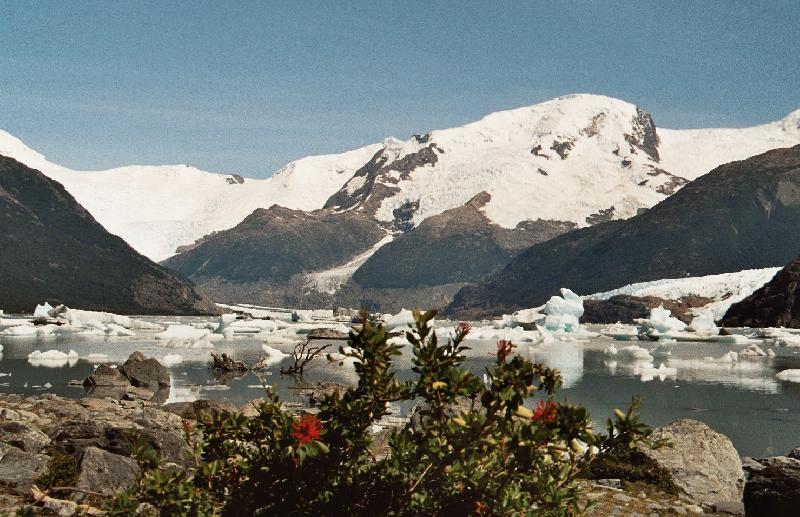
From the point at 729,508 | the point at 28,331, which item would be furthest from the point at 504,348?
the point at 28,331

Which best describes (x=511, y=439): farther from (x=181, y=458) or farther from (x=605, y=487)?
(x=181, y=458)

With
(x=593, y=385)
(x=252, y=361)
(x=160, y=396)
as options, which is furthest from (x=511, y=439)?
(x=252, y=361)

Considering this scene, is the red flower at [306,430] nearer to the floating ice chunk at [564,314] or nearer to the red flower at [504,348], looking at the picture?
the red flower at [504,348]

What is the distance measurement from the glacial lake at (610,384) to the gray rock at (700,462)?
9.56 metres

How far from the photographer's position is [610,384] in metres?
59.9

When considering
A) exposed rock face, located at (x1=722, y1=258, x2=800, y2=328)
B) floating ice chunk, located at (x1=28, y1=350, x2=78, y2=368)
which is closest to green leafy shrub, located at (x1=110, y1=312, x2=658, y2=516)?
floating ice chunk, located at (x1=28, y1=350, x2=78, y2=368)

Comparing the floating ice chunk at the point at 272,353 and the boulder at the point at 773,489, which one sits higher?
the boulder at the point at 773,489

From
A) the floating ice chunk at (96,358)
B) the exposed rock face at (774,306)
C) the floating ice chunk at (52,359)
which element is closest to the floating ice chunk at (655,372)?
the floating ice chunk at (96,358)

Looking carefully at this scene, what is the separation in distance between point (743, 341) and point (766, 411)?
83.1 meters

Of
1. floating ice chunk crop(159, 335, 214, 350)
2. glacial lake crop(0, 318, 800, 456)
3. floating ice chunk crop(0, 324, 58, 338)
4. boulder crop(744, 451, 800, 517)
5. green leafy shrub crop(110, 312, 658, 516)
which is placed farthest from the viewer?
floating ice chunk crop(0, 324, 58, 338)

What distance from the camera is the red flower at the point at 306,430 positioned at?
9.34 metres

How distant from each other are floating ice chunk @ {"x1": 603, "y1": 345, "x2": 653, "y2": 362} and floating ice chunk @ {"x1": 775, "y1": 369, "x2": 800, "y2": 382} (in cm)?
1765

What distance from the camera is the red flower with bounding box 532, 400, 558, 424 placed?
988cm

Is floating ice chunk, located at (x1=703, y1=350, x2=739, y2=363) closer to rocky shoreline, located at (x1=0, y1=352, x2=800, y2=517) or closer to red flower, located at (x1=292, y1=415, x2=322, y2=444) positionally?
rocky shoreline, located at (x1=0, y1=352, x2=800, y2=517)
